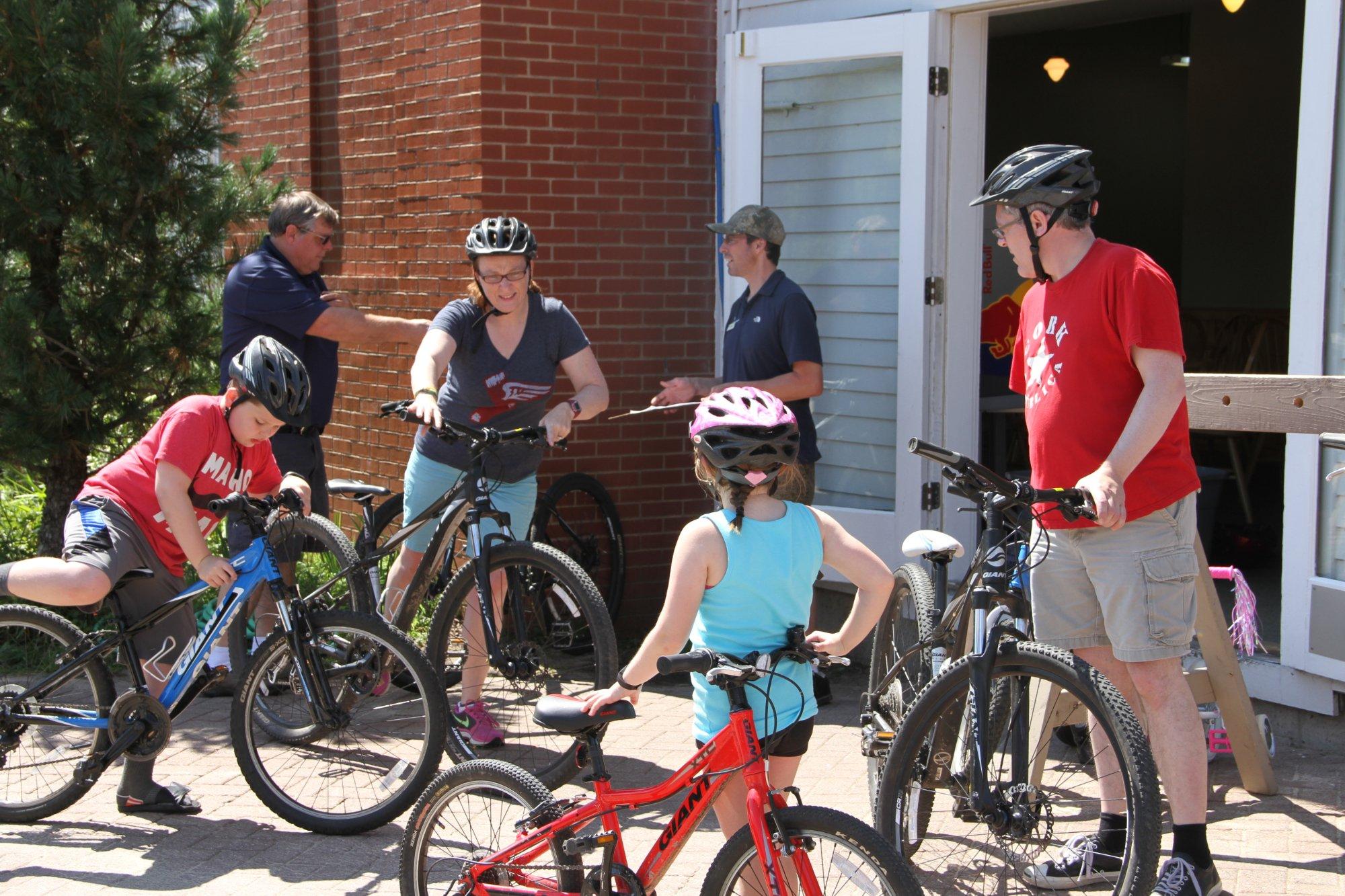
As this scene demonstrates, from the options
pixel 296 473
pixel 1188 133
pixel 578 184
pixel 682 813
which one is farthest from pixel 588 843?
pixel 1188 133

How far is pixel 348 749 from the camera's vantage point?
17.2 ft

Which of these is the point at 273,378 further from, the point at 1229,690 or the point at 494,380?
the point at 1229,690

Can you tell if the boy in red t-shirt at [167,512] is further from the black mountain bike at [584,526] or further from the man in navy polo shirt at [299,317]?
the black mountain bike at [584,526]

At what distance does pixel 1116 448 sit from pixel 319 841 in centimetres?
287

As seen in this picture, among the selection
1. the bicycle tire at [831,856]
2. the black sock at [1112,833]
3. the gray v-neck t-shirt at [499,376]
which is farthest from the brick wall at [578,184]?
the bicycle tire at [831,856]

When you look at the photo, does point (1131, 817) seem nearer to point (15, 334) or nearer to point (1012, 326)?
point (15, 334)

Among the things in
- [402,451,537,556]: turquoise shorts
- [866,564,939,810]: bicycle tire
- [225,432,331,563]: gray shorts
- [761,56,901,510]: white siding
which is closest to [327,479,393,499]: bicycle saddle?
[225,432,331,563]: gray shorts

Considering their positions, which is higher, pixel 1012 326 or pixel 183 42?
pixel 183 42

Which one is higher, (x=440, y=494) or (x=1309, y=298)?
(x=1309, y=298)

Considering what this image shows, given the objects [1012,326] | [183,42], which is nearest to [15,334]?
[183,42]

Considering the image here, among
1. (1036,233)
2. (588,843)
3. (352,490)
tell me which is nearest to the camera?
(588,843)

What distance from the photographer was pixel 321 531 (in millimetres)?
6004

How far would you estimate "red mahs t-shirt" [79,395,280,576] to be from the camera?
4.86 meters

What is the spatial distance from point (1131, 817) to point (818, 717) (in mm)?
2903
